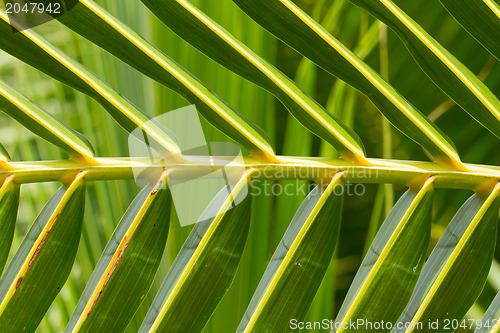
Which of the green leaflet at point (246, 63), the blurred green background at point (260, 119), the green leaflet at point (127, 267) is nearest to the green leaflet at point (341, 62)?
the green leaflet at point (246, 63)

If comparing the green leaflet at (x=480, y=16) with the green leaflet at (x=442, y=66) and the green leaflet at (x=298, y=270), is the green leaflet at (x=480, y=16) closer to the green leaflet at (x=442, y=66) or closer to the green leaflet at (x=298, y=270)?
the green leaflet at (x=442, y=66)

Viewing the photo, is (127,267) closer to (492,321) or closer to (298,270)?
(298,270)

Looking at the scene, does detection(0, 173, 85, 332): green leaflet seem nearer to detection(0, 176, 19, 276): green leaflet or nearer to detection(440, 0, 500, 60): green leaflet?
detection(0, 176, 19, 276): green leaflet

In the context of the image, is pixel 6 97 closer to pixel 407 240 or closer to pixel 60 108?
pixel 407 240

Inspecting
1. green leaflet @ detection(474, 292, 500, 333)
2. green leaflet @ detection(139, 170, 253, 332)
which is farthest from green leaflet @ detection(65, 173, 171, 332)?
green leaflet @ detection(474, 292, 500, 333)

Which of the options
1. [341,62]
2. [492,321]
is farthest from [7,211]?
[492,321]
